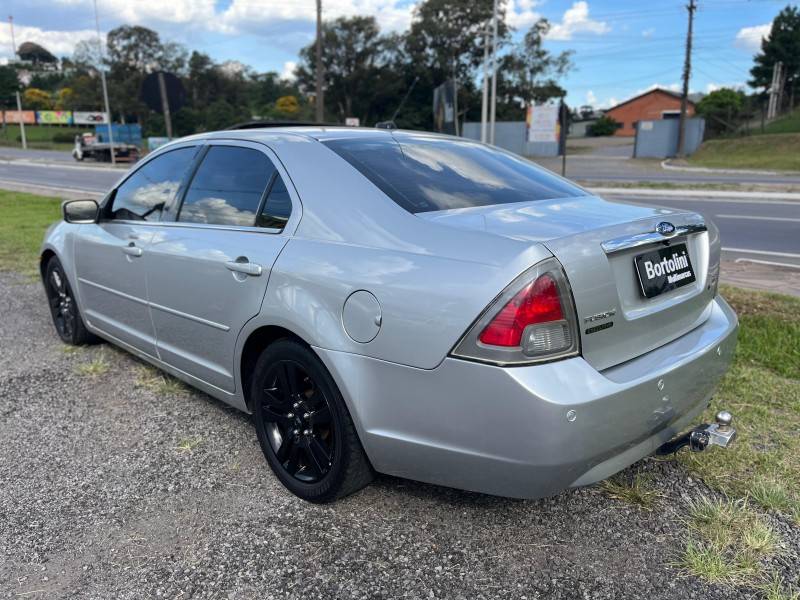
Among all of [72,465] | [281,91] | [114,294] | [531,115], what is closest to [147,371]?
[114,294]

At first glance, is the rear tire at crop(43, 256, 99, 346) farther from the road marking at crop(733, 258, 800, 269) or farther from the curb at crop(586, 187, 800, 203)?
the curb at crop(586, 187, 800, 203)

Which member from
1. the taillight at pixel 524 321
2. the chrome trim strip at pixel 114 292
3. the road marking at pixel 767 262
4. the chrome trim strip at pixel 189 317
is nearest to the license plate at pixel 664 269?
the taillight at pixel 524 321

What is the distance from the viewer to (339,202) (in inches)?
106

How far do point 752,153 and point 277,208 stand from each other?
39691 millimetres

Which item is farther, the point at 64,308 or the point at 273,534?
the point at 64,308

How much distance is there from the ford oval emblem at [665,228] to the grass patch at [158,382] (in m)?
2.93

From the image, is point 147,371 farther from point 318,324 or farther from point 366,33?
point 366,33

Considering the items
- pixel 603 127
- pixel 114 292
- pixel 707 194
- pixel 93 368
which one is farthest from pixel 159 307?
pixel 603 127

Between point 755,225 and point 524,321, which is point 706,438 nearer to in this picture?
point 524,321

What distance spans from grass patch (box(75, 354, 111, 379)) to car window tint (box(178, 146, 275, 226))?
1535mm

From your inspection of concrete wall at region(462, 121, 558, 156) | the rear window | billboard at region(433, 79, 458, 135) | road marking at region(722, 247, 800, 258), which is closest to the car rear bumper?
the rear window

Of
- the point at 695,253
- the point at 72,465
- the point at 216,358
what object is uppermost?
the point at 695,253

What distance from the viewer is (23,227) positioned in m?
11.2

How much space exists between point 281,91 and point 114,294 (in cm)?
10817
